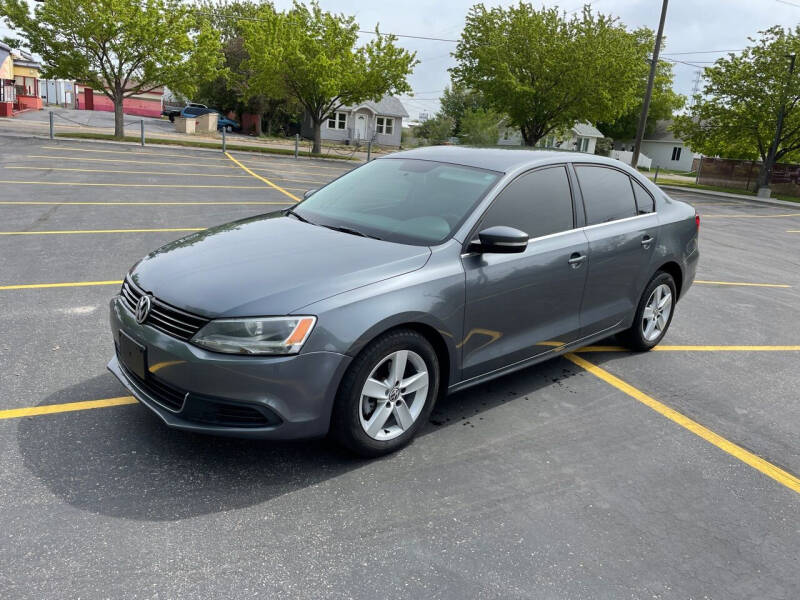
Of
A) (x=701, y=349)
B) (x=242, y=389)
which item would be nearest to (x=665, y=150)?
(x=701, y=349)

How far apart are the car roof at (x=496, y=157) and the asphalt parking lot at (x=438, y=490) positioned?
5.17 feet

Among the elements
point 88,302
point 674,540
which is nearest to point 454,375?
point 674,540

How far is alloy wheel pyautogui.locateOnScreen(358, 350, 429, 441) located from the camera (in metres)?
3.35

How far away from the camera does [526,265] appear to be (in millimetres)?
4051

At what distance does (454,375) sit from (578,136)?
70.0 m

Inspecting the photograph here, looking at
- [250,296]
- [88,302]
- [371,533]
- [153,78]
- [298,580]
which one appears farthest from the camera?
[153,78]

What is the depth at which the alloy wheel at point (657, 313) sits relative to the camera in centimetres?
542

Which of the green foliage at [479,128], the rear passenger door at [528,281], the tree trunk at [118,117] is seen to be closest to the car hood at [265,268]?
the rear passenger door at [528,281]

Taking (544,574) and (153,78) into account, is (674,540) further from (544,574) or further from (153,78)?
(153,78)

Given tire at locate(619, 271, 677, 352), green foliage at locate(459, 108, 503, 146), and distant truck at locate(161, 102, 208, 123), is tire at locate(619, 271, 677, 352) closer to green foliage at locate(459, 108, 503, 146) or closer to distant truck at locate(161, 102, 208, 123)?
green foliage at locate(459, 108, 503, 146)

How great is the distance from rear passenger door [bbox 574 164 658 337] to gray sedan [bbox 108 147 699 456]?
2 cm

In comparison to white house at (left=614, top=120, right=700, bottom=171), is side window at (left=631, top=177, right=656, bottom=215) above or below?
below

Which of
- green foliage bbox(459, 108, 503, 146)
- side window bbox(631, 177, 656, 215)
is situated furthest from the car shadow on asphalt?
green foliage bbox(459, 108, 503, 146)

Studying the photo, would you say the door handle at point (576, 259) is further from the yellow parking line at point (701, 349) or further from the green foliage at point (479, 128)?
the green foliage at point (479, 128)
